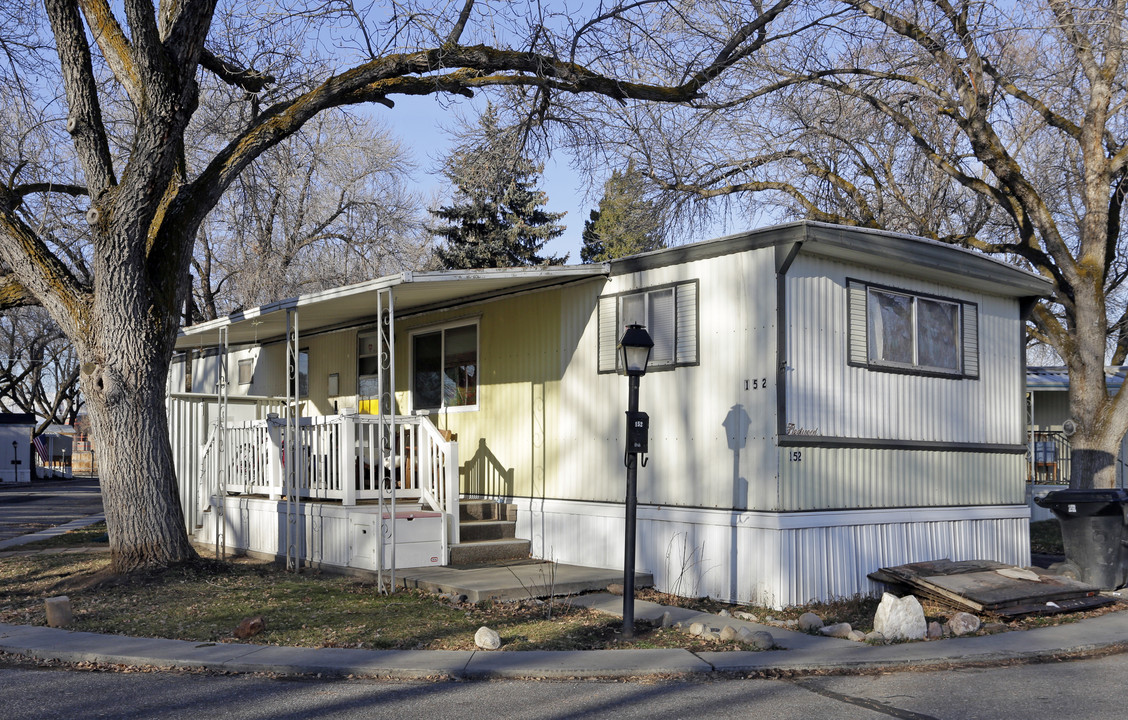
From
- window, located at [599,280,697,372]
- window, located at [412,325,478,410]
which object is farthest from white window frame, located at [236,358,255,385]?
window, located at [599,280,697,372]

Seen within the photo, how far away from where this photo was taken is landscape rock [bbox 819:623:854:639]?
8164 millimetres

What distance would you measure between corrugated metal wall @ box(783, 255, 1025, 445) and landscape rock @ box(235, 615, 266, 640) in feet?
16.1

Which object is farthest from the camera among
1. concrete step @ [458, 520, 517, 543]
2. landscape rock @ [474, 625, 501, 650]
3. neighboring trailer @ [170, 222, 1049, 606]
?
concrete step @ [458, 520, 517, 543]

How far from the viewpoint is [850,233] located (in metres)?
9.43

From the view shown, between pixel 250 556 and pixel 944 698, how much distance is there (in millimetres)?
9419

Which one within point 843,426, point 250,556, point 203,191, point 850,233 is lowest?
point 250,556

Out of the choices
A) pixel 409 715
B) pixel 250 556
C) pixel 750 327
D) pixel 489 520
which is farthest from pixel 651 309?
pixel 250 556

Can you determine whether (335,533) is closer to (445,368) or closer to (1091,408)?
(445,368)

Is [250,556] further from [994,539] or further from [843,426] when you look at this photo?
[994,539]

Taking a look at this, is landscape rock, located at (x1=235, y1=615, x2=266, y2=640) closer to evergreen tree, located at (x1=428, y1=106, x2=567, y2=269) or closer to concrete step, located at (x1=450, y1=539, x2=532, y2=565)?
concrete step, located at (x1=450, y1=539, x2=532, y2=565)

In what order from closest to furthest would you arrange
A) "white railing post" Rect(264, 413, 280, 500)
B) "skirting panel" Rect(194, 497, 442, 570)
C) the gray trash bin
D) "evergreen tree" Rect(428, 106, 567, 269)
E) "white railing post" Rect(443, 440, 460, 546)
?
1. "skirting panel" Rect(194, 497, 442, 570)
2. the gray trash bin
3. "white railing post" Rect(443, 440, 460, 546)
4. "white railing post" Rect(264, 413, 280, 500)
5. "evergreen tree" Rect(428, 106, 567, 269)

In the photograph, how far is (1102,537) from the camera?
34.4ft

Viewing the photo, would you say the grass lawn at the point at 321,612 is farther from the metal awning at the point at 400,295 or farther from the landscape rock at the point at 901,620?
the metal awning at the point at 400,295

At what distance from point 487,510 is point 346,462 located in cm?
187
